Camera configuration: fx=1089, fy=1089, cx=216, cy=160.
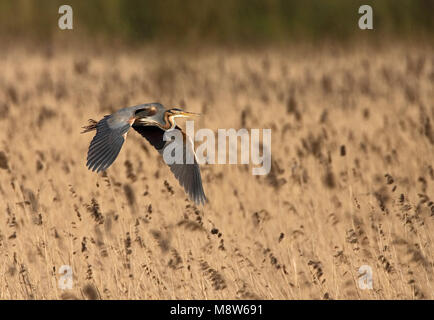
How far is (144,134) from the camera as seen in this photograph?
695cm

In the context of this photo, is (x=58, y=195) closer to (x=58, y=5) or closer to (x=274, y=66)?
(x=274, y=66)

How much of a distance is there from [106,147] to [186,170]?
2.79 ft

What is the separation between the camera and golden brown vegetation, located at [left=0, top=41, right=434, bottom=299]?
594 centimetres

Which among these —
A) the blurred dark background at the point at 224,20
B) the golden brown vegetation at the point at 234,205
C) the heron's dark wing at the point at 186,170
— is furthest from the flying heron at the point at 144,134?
the blurred dark background at the point at 224,20

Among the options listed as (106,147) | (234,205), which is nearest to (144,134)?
(234,205)

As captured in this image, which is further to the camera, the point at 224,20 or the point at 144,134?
the point at 224,20

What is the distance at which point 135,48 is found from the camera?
1444cm

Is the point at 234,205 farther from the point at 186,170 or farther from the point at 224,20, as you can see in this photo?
the point at 224,20

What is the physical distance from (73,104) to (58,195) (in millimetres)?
3511

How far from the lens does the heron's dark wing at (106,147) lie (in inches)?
237

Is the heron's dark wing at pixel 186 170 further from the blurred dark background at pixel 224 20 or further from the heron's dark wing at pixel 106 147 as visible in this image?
the blurred dark background at pixel 224 20

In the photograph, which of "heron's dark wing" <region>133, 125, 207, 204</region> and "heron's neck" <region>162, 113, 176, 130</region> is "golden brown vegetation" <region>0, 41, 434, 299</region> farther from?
"heron's neck" <region>162, 113, 176, 130</region>

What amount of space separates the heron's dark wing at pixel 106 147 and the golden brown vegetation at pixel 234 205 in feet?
0.92
